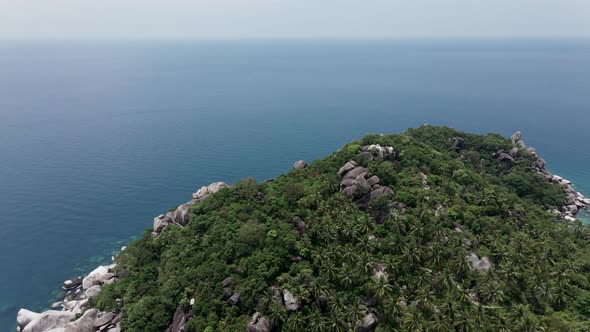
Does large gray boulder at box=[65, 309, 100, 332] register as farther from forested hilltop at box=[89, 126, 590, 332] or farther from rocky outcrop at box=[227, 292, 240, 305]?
rocky outcrop at box=[227, 292, 240, 305]

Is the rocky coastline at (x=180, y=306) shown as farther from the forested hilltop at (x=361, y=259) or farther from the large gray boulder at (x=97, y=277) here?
the forested hilltop at (x=361, y=259)

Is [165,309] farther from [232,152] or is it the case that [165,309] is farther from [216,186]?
[232,152]

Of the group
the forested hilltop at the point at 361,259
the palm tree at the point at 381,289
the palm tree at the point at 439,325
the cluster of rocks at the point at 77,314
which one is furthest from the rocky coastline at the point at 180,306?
the palm tree at the point at 439,325

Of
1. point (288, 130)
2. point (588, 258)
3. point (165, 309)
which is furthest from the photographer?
point (288, 130)

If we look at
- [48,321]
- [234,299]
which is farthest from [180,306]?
[48,321]

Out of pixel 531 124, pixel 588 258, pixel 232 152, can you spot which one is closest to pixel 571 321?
pixel 588 258

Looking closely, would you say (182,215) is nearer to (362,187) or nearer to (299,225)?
(299,225)

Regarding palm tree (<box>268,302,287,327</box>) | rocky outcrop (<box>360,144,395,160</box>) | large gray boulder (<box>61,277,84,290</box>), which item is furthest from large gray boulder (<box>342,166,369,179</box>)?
large gray boulder (<box>61,277,84,290</box>)
